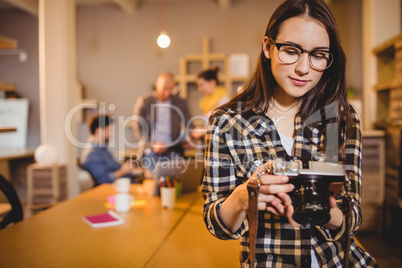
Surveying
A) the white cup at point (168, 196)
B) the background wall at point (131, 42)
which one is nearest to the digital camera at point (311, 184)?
the white cup at point (168, 196)

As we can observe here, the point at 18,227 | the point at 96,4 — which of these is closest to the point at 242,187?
the point at 18,227

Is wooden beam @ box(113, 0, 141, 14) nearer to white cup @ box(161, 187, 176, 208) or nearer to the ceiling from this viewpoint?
the ceiling

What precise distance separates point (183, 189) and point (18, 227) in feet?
3.36

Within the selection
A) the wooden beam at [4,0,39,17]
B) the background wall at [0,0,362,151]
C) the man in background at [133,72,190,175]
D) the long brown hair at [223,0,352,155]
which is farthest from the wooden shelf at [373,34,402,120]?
the wooden beam at [4,0,39,17]

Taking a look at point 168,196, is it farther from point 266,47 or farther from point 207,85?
point 207,85

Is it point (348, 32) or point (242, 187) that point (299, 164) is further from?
point (348, 32)

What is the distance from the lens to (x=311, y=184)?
73 cm

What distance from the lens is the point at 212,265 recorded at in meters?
1.12

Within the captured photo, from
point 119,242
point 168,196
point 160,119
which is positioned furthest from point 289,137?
point 160,119

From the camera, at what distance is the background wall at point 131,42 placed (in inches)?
224

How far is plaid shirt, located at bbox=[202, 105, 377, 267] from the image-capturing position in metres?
0.91

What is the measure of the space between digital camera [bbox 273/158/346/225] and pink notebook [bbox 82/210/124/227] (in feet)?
3.40

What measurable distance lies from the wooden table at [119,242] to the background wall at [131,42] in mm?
4317

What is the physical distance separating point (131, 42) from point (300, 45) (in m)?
5.44
